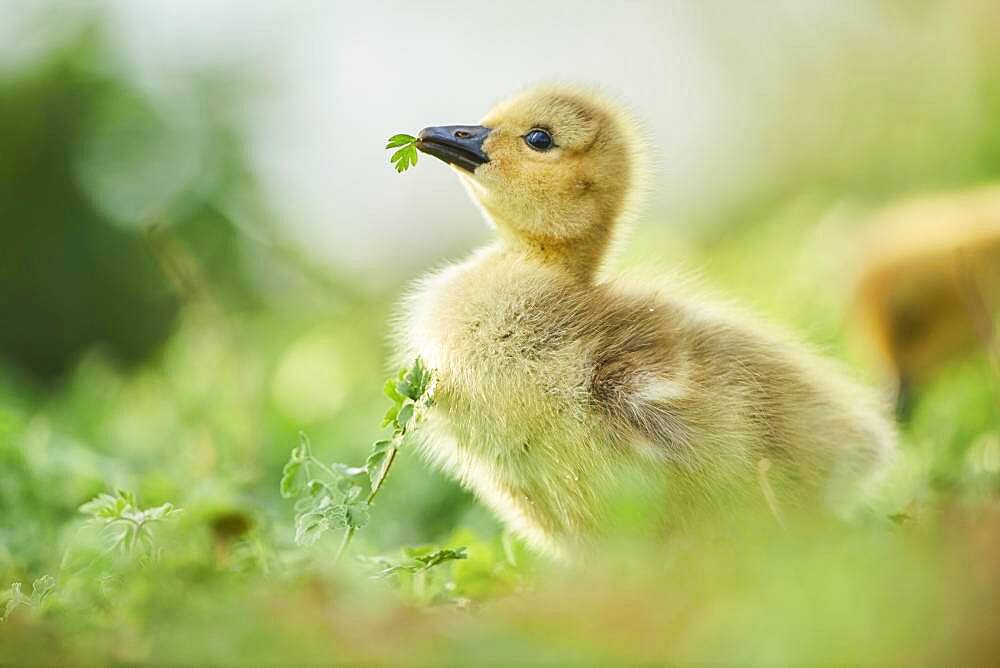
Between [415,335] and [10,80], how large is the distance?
186 inches

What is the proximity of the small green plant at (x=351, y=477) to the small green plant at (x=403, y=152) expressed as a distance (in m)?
0.54

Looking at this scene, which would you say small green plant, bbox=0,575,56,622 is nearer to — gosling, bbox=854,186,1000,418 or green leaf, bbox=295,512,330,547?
green leaf, bbox=295,512,330,547

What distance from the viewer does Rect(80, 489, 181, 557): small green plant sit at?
217 cm

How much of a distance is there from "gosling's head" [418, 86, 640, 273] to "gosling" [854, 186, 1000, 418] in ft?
7.00

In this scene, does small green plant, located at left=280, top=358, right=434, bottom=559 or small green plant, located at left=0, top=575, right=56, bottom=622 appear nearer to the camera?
small green plant, located at left=0, top=575, right=56, bottom=622

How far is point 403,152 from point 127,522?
980 mm

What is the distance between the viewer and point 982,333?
2916 mm

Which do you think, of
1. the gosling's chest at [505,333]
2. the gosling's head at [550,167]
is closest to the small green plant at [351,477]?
the gosling's chest at [505,333]

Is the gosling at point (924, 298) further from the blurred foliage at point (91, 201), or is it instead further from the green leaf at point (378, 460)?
the blurred foliage at point (91, 201)

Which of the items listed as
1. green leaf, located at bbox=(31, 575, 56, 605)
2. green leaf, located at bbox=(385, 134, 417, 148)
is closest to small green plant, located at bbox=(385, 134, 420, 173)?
green leaf, located at bbox=(385, 134, 417, 148)

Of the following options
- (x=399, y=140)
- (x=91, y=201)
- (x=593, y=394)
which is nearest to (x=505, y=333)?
(x=593, y=394)

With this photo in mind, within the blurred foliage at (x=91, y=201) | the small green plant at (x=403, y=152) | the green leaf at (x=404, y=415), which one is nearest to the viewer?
the green leaf at (x=404, y=415)

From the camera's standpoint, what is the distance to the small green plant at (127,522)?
217cm

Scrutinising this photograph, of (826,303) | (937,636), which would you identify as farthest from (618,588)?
(826,303)
